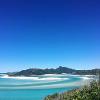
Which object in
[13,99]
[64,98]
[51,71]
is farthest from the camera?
[51,71]

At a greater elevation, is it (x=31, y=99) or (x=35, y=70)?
(x=35, y=70)

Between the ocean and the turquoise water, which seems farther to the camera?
the ocean

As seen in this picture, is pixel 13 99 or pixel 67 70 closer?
pixel 13 99

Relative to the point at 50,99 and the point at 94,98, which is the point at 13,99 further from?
the point at 94,98

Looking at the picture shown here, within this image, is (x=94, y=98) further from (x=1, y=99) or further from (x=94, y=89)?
(x=1, y=99)

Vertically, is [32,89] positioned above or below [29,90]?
above

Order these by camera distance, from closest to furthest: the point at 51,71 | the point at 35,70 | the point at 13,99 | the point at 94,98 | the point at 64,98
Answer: the point at 94,98 → the point at 64,98 → the point at 13,99 → the point at 35,70 → the point at 51,71

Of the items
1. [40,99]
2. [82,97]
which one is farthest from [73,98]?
[40,99]

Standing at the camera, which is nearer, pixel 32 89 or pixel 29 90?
pixel 29 90

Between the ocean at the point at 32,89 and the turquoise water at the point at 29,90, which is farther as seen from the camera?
the ocean at the point at 32,89
